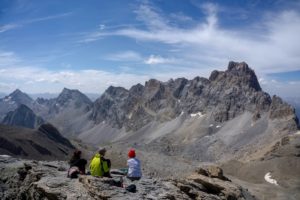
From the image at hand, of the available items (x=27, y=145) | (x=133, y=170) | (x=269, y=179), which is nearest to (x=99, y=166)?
(x=133, y=170)

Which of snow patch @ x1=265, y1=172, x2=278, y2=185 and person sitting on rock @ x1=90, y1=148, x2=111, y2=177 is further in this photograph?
snow patch @ x1=265, y1=172, x2=278, y2=185

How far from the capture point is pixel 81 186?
2111cm

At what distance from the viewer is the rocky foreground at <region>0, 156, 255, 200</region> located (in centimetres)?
2028

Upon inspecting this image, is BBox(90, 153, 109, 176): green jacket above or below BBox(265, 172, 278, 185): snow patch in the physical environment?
above

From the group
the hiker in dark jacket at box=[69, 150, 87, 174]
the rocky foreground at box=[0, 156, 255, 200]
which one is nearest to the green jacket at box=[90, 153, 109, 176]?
the rocky foreground at box=[0, 156, 255, 200]

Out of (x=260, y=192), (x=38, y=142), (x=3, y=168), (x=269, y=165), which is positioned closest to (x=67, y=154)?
(x=38, y=142)

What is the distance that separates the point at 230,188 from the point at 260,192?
4809 cm

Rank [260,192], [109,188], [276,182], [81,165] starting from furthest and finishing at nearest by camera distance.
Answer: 1. [276,182]
2. [260,192]
3. [81,165]
4. [109,188]

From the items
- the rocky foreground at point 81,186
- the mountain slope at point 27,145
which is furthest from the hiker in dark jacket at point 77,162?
the mountain slope at point 27,145

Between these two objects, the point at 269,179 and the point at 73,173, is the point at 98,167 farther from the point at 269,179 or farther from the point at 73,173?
the point at 269,179

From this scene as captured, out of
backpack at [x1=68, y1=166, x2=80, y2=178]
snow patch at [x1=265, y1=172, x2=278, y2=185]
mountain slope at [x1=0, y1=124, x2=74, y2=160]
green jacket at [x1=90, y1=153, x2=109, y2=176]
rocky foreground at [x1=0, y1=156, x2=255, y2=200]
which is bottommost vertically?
snow patch at [x1=265, y1=172, x2=278, y2=185]

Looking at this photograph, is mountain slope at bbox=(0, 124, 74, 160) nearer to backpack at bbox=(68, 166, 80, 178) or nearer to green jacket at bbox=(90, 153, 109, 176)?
backpack at bbox=(68, 166, 80, 178)

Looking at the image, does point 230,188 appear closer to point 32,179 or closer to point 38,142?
point 32,179

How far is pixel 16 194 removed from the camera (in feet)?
83.7
